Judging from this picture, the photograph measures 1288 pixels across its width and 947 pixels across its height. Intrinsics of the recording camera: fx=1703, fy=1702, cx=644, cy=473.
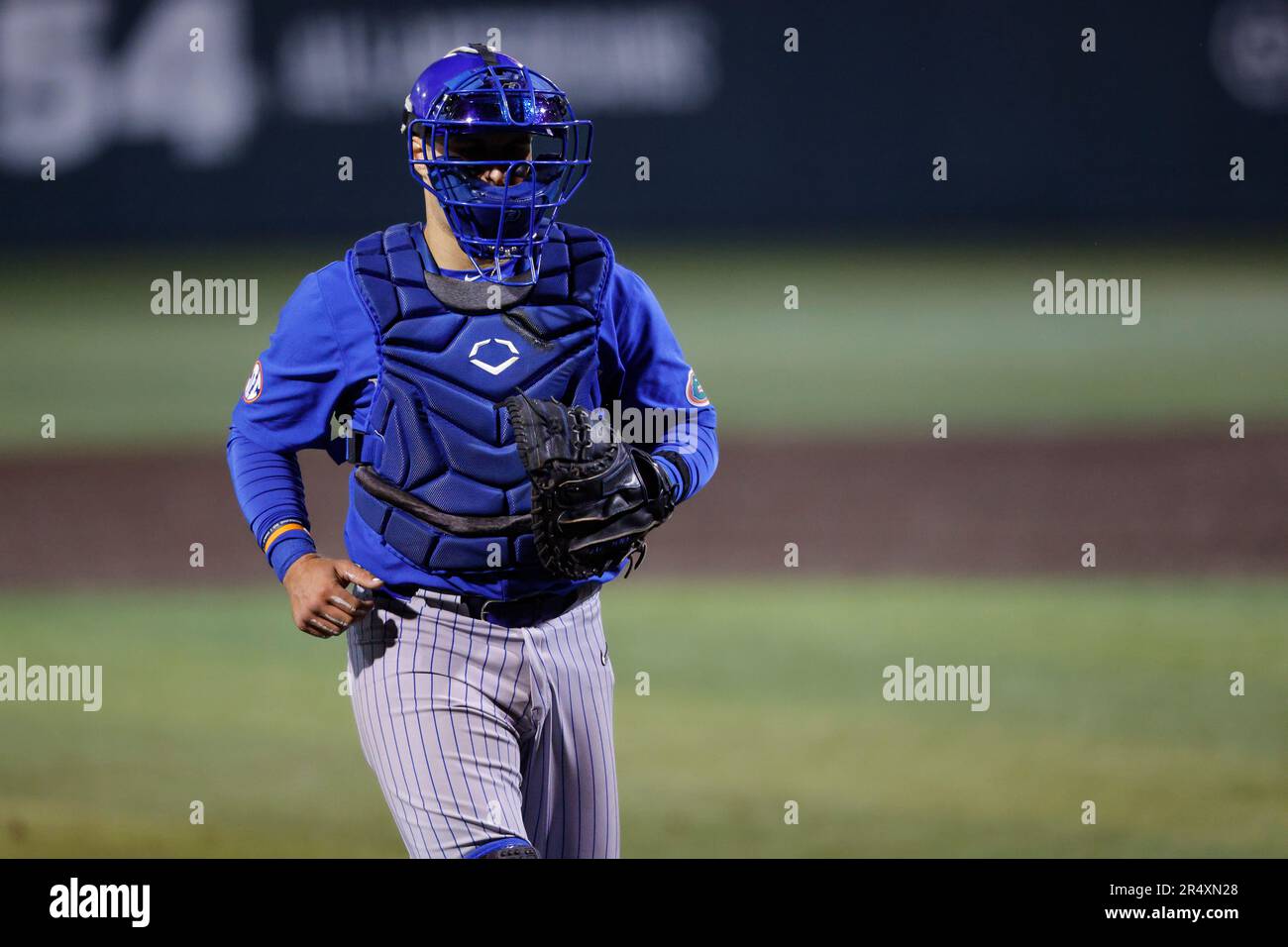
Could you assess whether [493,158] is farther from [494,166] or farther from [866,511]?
[866,511]

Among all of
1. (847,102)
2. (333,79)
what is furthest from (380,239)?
(847,102)

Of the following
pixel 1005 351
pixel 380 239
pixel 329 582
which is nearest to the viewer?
pixel 329 582

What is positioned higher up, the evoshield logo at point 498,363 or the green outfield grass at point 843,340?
the green outfield grass at point 843,340

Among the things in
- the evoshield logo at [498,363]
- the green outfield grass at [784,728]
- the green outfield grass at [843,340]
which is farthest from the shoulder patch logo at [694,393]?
the green outfield grass at [843,340]

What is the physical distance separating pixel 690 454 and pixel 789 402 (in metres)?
6.92

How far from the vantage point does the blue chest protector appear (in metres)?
3.04

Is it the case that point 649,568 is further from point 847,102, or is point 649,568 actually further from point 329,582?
point 329,582

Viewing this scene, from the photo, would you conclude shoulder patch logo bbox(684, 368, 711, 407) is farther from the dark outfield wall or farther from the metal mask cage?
the dark outfield wall

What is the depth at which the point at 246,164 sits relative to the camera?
1048 cm

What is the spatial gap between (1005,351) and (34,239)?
6.40 m

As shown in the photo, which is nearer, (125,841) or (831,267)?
(125,841)

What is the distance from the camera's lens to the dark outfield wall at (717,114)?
984 cm

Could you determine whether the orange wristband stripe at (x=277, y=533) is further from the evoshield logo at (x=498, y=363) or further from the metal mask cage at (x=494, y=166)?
the metal mask cage at (x=494, y=166)

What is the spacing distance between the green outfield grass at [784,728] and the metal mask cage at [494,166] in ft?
7.10
